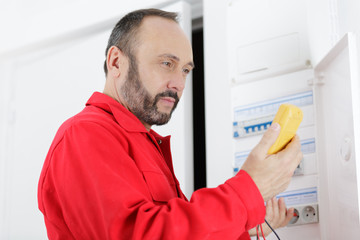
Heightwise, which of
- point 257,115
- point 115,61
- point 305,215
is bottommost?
point 305,215

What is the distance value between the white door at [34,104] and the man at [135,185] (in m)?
1.22

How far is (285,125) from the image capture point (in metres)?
0.87

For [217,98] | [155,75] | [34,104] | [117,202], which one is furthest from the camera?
[34,104]

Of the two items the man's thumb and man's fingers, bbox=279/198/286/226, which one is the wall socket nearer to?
man's fingers, bbox=279/198/286/226

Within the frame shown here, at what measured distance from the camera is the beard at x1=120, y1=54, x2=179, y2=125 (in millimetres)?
1066

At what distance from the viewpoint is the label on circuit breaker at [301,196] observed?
1319 mm

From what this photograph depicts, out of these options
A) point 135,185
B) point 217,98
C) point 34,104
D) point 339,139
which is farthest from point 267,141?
point 34,104

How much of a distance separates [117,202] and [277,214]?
656mm

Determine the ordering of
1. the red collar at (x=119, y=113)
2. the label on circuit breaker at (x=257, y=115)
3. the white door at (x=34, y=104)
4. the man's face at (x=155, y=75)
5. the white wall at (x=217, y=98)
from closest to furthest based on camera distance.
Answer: the red collar at (x=119, y=113), the man's face at (x=155, y=75), the label on circuit breaker at (x=257, y=115), the white wall at (x=217, y=98), the white door at (x=34, y=104)

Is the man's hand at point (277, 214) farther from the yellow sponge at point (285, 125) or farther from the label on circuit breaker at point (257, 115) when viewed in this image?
the yellow sponge at point (285, 125)

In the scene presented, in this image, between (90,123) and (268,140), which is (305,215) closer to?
(268,140)

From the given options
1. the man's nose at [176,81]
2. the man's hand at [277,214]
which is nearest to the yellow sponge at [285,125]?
the man's nose at [176,81]

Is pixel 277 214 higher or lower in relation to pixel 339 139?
lower

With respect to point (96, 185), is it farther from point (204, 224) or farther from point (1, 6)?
point (1, 6)
